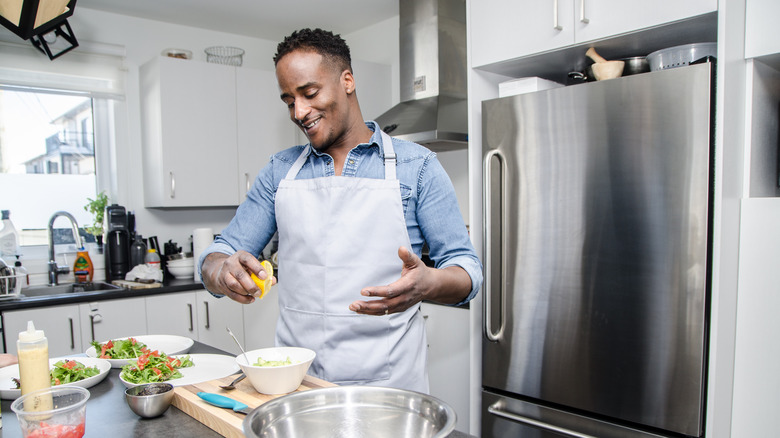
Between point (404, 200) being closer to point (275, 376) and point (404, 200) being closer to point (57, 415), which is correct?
point (275, 376)

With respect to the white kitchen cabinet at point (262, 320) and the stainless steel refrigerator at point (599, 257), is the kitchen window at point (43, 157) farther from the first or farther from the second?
the stainless steel refrigerator at point (599, 257)

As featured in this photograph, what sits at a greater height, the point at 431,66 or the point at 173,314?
the point at 431,66

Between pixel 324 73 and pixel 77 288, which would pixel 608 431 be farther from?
pixel 77 288

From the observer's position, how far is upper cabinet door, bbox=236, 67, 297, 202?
3.44 meters

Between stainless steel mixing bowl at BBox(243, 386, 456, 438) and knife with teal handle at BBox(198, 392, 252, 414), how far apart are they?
10 cm

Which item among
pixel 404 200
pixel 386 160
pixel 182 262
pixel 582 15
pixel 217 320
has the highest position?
pixel 582 15

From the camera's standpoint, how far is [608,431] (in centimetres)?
181

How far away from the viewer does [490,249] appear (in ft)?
6.89

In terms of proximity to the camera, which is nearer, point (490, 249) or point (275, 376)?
point (275, 376)

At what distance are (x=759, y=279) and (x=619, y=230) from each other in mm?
417

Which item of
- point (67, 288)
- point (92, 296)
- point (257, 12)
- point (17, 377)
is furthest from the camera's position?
point (257, 12)

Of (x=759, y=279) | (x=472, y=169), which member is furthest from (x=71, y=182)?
(x=759, y=279)

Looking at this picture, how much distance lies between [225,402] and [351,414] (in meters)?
0.24

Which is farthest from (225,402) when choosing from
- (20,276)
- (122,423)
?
(20,276)
